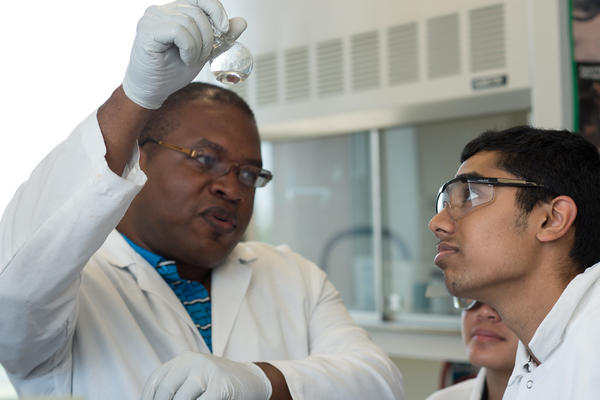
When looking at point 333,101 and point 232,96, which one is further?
point 333,101

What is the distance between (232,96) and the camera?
5.36 ft

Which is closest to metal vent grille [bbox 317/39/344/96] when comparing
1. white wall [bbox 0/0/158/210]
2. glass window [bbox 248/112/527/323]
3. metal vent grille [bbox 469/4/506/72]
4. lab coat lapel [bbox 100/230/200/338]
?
glass window [bbox 248/112/527/323]

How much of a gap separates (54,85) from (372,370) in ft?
9.86

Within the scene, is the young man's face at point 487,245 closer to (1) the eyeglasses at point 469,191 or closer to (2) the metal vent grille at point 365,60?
(1) the eyeglasses at point 469,191

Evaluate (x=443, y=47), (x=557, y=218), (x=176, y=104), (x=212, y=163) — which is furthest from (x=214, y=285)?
(x=443, y=47)

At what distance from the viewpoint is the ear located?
1250mm

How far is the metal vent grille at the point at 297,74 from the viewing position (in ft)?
10.9

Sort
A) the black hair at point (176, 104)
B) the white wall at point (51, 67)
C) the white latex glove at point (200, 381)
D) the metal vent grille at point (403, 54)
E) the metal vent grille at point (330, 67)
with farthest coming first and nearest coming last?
1. the white wall at point (51, 67)
2. the metal vent grille at point (330, 67)
3. the metal vent grille at point (403, 54)
4. the black hair at point (176, 104)
5. the white latex glove at point (200, 381)

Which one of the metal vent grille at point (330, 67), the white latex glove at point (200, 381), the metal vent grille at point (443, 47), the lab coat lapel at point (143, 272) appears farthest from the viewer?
the metal vent grille at point (330, 67)

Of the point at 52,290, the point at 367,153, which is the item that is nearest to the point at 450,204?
the point at 52,290

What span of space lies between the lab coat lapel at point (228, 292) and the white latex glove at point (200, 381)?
0.87 feet

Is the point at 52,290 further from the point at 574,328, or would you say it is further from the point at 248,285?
the point at 574,328

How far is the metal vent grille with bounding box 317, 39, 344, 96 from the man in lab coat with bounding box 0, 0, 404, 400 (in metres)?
1.61

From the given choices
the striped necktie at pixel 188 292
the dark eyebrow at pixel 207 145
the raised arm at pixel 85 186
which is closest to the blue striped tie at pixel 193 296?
the striped necktie at pixel 188 292
